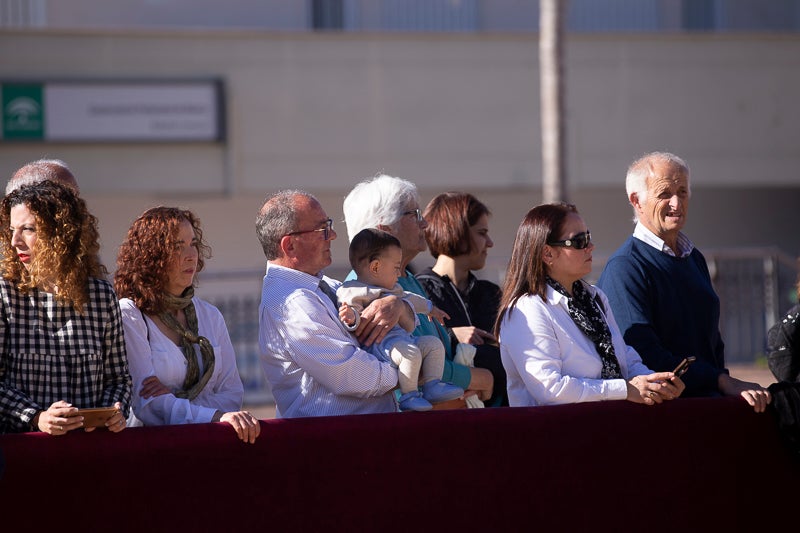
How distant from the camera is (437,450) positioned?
4.16 metres

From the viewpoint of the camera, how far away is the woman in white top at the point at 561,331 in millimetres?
4422

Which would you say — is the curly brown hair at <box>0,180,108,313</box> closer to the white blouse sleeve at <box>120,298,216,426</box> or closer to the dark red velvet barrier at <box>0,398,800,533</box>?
the white blouse sleeve at <box>120,298,216,426</box>

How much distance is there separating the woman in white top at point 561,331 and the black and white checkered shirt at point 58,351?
63.0 inches

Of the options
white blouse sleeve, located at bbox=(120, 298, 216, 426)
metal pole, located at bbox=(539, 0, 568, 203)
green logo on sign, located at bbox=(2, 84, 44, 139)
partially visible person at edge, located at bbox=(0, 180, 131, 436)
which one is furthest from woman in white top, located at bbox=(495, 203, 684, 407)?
green logo on sign, located at bbox=(2, 84, 44, 139)

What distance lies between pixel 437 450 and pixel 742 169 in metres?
13.4

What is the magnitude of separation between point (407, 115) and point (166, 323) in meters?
11.5

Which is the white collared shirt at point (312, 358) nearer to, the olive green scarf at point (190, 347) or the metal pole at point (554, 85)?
the olive green scarf at point (190, 347)

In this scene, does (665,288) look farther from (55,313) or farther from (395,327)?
(55,313)

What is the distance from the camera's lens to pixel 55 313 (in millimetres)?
4043

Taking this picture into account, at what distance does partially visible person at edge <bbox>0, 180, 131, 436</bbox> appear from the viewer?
399 cm

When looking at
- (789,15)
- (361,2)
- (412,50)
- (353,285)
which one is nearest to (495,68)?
(412,50)

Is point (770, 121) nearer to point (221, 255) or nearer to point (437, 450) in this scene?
point (221, 255)

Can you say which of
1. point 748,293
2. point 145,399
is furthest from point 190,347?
point 748,293

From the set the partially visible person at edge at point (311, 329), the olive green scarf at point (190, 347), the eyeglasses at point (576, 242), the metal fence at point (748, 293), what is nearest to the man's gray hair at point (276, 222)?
the partially visible person at edge at point (311, 329)
